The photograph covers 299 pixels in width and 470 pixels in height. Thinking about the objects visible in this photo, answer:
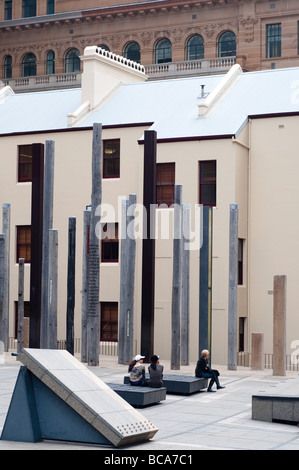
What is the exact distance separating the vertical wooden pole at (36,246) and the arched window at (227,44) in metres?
33.4

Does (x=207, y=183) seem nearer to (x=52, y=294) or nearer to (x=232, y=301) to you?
(x=232, y=301)

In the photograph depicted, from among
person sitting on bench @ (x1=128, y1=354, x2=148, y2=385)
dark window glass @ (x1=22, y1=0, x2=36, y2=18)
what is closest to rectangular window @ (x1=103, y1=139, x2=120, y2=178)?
person sitting on bench @ (x1=128, y1=354, x2=148, y2=385)

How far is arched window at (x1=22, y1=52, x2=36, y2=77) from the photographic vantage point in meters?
67.1

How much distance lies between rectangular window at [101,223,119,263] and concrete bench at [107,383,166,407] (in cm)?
1615

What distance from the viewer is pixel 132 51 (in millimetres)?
63312

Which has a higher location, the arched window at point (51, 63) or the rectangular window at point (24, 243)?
the arched window at point (51, 63)

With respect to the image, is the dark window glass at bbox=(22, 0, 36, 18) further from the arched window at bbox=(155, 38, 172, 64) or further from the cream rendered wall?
the cream rendered wall

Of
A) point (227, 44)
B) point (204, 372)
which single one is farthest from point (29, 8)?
point (204, 372)

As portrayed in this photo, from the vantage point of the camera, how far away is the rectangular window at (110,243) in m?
35.4

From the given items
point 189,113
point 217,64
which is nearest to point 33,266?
point 189,113

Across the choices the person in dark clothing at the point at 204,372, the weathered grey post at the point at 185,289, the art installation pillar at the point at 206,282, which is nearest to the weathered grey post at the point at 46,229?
the weathered grey post at the point at 185,289

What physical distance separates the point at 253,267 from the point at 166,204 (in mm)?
4264

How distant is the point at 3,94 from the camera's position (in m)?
42.7

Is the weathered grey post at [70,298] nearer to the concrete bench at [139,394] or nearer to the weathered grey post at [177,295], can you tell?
the weathered grey post at [177,295]
